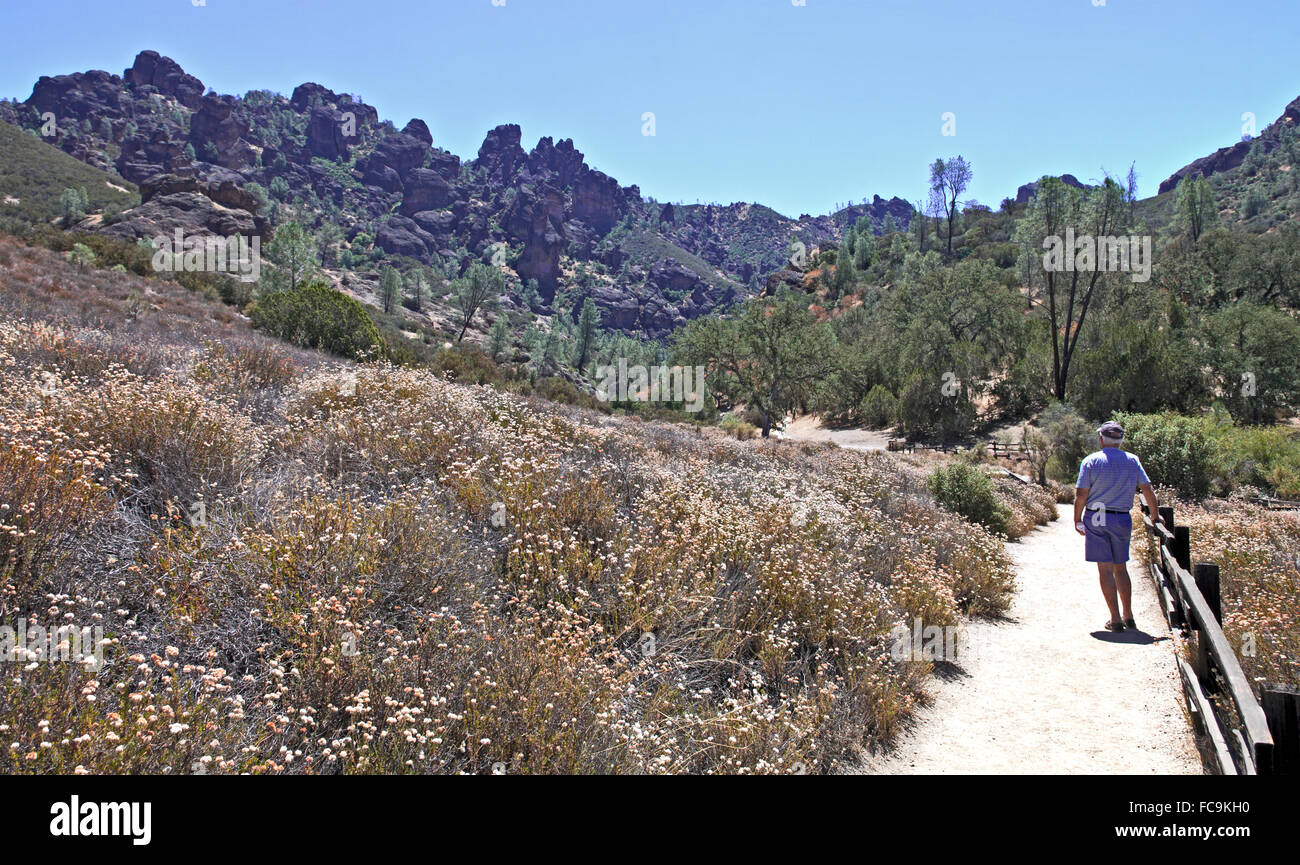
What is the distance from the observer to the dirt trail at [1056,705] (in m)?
Answer: 4.11

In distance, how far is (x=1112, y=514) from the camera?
646 cm

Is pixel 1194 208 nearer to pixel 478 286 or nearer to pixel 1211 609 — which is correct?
pixel 478 286

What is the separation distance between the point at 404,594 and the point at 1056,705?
5.00 meters

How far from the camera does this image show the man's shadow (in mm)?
6236

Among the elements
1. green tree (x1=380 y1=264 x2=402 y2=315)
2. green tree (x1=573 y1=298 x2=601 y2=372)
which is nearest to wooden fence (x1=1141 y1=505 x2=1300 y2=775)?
green tree (x1=380 y1=264 x2=402 y2=315)

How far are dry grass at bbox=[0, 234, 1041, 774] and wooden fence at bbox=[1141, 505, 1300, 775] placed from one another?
5.80 ft

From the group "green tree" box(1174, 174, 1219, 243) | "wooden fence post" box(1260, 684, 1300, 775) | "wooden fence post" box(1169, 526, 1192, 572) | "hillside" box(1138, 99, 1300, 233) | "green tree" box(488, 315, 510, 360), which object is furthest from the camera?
"hillside" box(1138, 99, 1300, 233)

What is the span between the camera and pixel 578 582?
4.77 m

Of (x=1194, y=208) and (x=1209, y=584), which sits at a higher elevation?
(x=1194, y=208)

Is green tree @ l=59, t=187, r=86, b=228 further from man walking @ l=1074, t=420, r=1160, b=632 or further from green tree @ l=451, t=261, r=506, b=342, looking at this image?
man walking @ l=1074, t=420, r=1160, b=632

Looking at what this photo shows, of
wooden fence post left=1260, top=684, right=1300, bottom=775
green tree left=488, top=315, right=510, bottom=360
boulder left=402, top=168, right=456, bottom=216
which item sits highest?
boulder left=402, top=168, right=456, bottom=216

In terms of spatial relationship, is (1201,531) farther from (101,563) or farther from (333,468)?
(101,563)

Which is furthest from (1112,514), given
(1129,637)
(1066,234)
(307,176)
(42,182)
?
(307,176)
